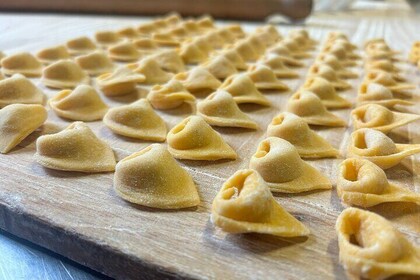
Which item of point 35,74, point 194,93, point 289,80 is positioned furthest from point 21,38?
point 289,80

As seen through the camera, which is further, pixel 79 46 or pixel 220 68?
pixel 79 46

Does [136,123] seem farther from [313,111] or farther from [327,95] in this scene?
[327,95]

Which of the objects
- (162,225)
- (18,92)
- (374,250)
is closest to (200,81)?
(18,92)

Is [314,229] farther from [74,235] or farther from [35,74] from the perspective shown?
[35,74]

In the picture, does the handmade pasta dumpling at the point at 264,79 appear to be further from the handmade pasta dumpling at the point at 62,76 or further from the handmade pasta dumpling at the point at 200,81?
the handmade pasta dumpling at the point at 62,76

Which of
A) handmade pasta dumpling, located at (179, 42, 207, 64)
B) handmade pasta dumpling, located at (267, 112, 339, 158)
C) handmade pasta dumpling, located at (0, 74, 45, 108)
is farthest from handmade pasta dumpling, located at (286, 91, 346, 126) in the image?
handmade pasta dumpling, located at (0, 74, 45, 108)

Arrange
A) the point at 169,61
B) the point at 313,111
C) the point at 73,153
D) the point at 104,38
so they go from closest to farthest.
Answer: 1. the point at 73,153
2. the point at 313,111
3. the point at 169,61
4. the point at 104,38
